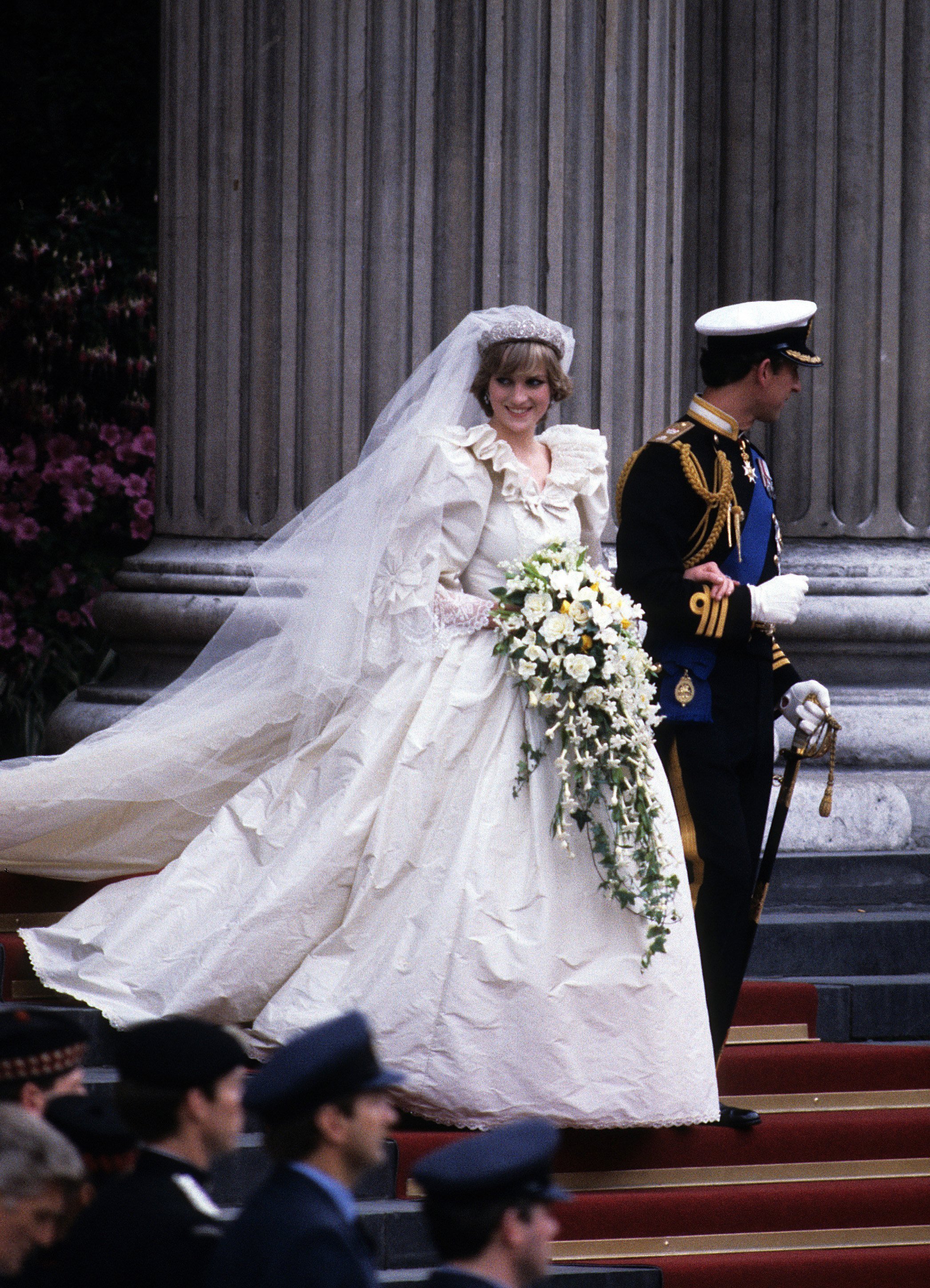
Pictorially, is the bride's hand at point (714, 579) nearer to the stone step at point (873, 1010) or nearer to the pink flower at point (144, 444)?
the stone step at point (873, 1010)

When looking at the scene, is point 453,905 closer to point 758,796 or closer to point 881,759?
point 758,796

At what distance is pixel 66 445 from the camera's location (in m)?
7.63

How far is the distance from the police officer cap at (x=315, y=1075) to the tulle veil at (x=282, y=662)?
2.30 m

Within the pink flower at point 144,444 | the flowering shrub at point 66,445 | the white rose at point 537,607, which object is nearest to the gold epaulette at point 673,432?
the white rose at point 537,607

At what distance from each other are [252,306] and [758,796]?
2.64m

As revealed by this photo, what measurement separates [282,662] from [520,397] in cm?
96

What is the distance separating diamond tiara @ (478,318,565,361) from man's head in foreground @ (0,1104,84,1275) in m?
2.78

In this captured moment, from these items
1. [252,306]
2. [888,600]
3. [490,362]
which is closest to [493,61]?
[252,306]

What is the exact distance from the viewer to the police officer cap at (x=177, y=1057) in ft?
7.80

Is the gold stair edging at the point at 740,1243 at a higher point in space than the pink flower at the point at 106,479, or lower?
lower

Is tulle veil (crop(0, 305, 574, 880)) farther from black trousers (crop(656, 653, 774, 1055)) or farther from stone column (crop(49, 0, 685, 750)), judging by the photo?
stone column (crop(49, 0, 685, 750))

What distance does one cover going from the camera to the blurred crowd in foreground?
2156mm

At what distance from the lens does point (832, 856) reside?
19.2ft

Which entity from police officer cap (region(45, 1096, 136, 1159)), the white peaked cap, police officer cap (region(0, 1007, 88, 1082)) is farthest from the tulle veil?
police officer cap (region(45, 1096, 136, 1159))
